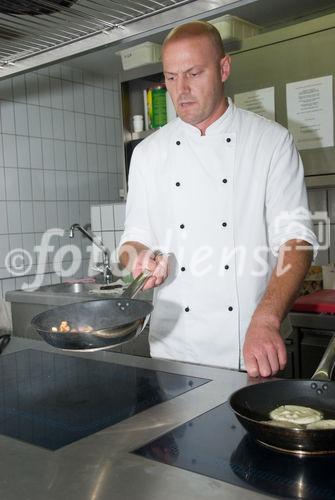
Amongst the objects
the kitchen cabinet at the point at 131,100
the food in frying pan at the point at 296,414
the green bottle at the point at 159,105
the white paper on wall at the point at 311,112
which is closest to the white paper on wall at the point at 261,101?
the white paper on wall at the point at 311,112

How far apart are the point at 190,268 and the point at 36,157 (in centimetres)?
245

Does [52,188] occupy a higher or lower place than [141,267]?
higher

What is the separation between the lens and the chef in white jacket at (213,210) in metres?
1.55

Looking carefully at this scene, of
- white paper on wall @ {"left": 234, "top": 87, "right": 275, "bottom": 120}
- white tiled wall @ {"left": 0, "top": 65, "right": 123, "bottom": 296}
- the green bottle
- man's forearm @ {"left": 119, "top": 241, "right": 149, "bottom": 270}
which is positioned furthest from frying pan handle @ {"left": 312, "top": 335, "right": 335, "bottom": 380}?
white tiled wall @ {"left": 0, "top": 65, "right": 123, "bottom": 296}

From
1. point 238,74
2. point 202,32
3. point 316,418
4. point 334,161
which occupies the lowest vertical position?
point 316,418

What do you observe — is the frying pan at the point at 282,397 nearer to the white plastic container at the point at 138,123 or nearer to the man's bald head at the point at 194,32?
the man's bald head at the point at 194,32

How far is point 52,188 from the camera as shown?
154 inches

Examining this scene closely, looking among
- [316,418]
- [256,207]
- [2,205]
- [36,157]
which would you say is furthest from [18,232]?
[316,418]

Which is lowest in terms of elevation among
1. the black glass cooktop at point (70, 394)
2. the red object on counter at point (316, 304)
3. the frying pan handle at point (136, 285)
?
the red object on counter at point (316, 304)

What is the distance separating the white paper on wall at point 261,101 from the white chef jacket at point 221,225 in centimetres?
103

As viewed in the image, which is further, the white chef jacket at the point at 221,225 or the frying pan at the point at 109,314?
the white chef jacket at the point at 221,225

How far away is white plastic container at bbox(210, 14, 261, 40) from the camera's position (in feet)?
8.91

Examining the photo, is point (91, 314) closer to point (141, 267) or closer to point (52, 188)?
point (141, 267)

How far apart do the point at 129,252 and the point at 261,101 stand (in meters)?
1.41
